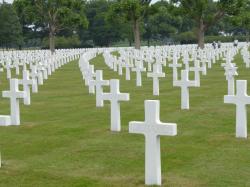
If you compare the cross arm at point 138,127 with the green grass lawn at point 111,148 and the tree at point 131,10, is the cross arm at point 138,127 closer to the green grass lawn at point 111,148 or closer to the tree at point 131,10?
the green grass lawn at point 111,148

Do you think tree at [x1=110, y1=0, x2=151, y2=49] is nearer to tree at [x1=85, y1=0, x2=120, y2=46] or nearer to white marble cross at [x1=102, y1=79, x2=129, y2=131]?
tree at [x1=85, y1=0, x2=120, y2=46]

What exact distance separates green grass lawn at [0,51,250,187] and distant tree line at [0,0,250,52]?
33.2 metres

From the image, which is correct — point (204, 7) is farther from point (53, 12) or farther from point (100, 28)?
point (100, 28)

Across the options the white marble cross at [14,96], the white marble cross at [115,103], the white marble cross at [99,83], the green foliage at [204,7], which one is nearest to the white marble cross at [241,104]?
the white marble cross at [115,103]

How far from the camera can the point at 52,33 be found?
51.5 m

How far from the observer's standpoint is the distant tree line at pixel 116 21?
45625 mm

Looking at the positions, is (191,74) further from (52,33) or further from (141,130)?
(52,33)

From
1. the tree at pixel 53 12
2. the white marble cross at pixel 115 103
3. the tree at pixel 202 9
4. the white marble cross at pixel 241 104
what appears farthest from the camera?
the tree at pixel 53 12

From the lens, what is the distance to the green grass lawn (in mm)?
6562

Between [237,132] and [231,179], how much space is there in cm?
226

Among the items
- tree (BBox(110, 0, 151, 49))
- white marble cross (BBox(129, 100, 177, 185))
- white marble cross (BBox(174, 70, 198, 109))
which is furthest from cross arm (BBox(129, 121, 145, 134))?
tree (BBox(110, 0, 151, 49))

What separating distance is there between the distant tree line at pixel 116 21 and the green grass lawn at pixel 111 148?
3324 centimetres

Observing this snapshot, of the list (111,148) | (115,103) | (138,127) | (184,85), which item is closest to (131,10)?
(184,85)

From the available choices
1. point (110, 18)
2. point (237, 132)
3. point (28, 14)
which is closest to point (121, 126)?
point (237, 132)
